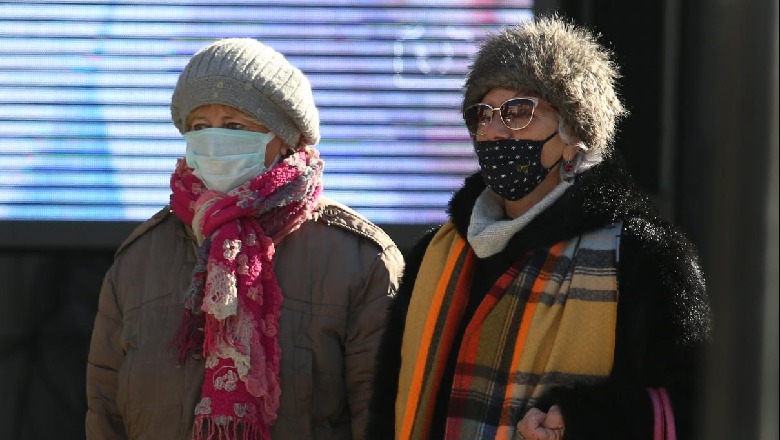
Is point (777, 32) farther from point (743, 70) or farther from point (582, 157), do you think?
point (582, 157)

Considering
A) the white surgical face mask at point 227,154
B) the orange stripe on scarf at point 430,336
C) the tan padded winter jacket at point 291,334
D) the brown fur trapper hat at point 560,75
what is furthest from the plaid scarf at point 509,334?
the white surgical face mask at point 227,154

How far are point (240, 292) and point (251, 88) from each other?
0.59 m

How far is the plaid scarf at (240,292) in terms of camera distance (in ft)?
11.0

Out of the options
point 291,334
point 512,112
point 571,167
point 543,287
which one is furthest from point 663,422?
point 291,334

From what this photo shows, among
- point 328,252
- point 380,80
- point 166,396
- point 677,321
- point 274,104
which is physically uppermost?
point 380,80

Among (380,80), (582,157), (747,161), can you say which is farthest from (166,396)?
(747,161)

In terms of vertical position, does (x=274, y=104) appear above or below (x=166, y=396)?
above

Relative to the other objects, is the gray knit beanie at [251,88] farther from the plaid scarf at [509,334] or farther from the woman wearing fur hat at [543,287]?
the plaid scarf at [509,334]

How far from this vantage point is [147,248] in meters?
3.67

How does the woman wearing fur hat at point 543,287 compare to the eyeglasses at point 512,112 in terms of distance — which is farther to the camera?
the eyeglasses at point 512,112

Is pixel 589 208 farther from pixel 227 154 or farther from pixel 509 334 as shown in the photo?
pixel 227 154

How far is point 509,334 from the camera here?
2793mm

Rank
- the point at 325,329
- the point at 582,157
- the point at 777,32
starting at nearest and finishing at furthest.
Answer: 1. the point at 777,32
2. the point at 582,157
3. the point at 325,329

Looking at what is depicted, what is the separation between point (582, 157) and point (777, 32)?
188cm
